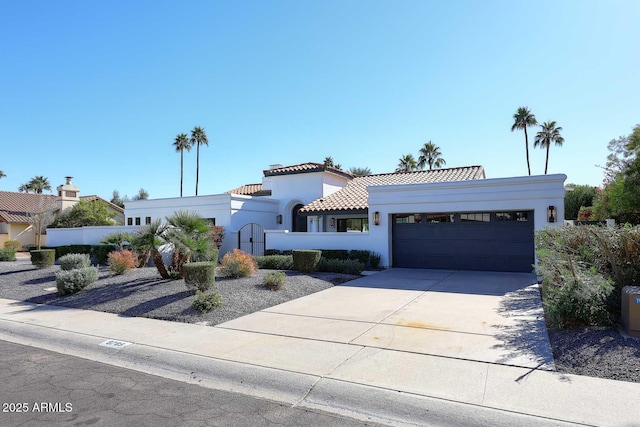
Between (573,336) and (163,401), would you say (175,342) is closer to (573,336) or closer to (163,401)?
(163,401)

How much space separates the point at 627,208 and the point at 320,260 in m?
11.8

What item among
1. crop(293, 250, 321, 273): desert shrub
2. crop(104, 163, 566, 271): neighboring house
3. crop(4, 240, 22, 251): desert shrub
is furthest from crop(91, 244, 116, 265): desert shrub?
crop(4, 240, 22, 251): desert shrub

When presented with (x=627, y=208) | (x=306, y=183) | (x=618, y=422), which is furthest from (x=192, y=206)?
(x=618, y=422)

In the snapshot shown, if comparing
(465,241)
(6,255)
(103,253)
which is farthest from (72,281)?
(6,255)

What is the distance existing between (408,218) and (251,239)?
9.07 m

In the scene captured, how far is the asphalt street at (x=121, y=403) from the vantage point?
444 cm

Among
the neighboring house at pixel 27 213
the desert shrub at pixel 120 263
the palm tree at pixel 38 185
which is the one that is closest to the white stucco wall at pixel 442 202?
the desert shrub at pixel 120 263

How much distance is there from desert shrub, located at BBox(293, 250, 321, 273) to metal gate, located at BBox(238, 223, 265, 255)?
A: 6250 millimetres

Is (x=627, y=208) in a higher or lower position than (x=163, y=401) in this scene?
higher

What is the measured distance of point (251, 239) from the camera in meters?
22.7

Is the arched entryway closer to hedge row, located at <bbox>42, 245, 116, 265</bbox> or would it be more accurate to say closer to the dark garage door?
the dark garage door

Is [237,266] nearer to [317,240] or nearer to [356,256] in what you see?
[356,256]

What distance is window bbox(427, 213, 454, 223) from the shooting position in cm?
1697

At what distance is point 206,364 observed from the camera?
242 inches
